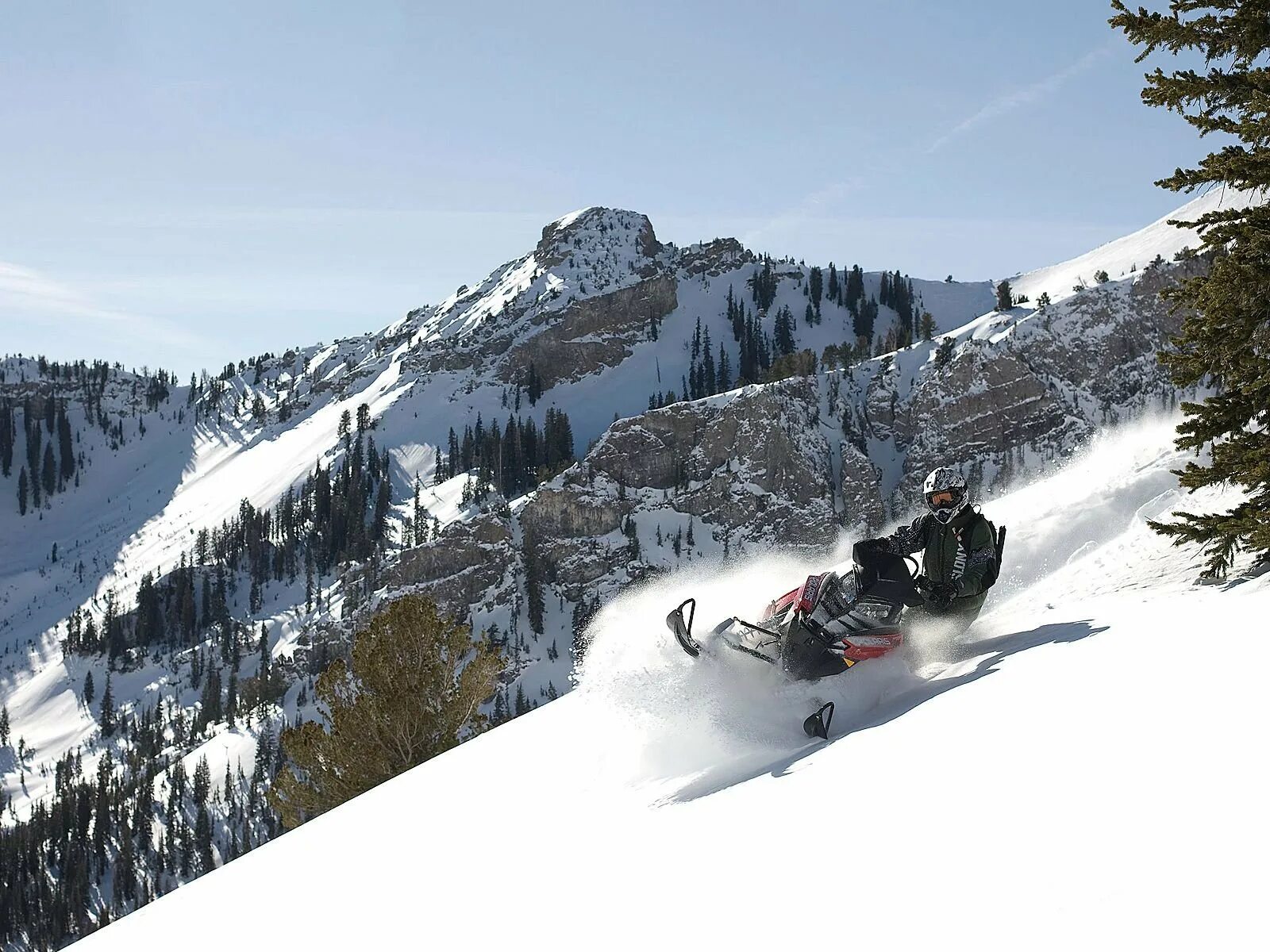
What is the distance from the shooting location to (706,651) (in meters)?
9.12

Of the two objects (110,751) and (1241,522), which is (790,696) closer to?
(1241,522)

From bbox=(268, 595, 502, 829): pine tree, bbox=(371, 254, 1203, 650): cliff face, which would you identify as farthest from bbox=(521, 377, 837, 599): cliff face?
bbox=(268, 595, 502, 829): pine tree

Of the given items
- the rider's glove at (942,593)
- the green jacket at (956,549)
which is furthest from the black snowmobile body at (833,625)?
the green jacket at (956,549)

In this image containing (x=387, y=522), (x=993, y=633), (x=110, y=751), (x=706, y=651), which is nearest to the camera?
(x=706, y=651)

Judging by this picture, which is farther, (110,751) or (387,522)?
(387,522)

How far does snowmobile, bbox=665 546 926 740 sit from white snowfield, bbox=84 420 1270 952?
18cm

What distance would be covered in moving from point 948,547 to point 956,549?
96mm

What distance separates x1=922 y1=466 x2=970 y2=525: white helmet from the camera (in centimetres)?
987

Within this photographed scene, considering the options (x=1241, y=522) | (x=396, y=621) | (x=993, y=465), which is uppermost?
(x=1241, y=522)

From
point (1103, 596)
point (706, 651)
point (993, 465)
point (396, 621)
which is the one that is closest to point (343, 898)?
point (706, 651)

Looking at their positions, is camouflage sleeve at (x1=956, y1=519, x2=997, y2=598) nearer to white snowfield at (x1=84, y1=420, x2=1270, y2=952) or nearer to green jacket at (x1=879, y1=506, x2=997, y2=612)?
green jacket at (x1=879, y1=506, x2=997, y2=612)

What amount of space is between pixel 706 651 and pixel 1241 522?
522 cm

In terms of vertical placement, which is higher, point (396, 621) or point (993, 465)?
point (396, 621)

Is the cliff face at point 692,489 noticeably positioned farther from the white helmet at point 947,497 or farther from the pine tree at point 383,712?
the white helmet at point 947,497
